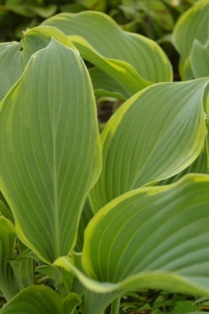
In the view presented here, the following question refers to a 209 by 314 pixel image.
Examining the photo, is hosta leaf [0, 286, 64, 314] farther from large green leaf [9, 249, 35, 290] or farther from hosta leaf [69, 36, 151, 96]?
hosta leaf [69, 36, 151, 96]

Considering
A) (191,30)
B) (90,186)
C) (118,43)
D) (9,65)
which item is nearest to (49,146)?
(90,186)

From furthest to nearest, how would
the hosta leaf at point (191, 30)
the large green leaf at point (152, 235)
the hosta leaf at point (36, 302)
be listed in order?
the hosta leaf at point (191, 30) → the hosta leaf at point (36, 302) → the large green leaf at point (152, 235)

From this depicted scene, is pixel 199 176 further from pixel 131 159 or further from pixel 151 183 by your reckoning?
pixel 131 159

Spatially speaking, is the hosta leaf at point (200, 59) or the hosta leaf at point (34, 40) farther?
the hosta leaf at point (200, 59)

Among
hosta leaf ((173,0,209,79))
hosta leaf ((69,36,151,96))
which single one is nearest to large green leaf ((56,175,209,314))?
hosta leaf ((69,36,151,96))

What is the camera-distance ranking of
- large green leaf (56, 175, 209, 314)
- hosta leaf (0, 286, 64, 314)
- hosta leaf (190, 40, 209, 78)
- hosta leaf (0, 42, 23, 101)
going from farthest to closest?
hosta leaf (190, 40, 209, 78) → hosta leaf (0, 42, 23, 101) → hosta leaf (0, 286, 64, 314) → large green leaf (56, 175, 209, 314)

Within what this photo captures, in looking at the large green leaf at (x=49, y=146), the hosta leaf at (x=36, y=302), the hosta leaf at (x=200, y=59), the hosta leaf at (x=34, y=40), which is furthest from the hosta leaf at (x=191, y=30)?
the hosta leaf at (x=36, y=302)

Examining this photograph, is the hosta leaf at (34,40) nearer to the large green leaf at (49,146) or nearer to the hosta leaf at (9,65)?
the hosta leaf at (9,65)
